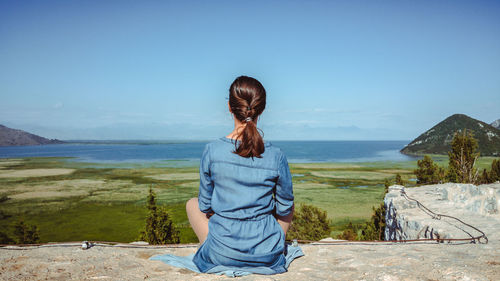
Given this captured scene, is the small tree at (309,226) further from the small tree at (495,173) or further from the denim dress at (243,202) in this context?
the denim dress at (243,202)

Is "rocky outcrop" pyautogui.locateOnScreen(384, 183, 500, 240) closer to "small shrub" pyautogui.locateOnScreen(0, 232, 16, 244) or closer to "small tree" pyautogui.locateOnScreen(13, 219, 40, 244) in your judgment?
"small tree" pyautogui.locateOnScreen(13, 219, 40, 244)

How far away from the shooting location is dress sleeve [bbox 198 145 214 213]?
2836 millimetres

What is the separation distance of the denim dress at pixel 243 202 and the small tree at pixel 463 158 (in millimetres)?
Result: 20049

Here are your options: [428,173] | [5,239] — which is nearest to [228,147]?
[5,239]

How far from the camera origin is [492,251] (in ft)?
12.6

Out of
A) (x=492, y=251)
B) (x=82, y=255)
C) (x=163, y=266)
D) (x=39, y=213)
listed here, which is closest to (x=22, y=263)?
(x=82, y=255)

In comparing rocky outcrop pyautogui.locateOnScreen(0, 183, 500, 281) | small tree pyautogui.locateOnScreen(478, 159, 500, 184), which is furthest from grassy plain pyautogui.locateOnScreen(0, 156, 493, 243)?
rocky outcrop pyautogui.locateOnScreen(0, 183, 500, 281)

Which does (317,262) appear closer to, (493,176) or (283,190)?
(283,190)

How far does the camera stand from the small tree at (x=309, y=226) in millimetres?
15495

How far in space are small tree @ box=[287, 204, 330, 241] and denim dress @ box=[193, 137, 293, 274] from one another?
1301 cm

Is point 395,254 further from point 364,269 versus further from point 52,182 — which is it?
point 52,182

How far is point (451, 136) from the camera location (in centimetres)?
7794

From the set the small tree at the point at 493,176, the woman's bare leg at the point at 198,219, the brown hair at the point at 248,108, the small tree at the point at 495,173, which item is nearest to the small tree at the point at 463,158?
the small tree at the point at 493,176

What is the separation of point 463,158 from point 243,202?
2129cm
